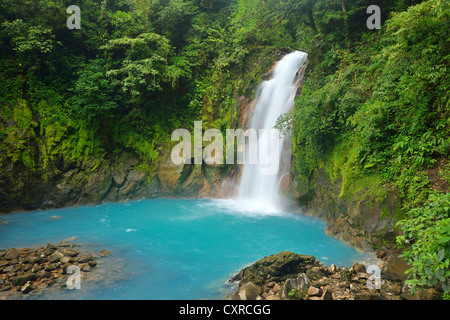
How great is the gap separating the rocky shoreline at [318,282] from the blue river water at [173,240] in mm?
693

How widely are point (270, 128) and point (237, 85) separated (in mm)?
3243

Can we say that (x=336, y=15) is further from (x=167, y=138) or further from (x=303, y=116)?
(x=167, y=138)

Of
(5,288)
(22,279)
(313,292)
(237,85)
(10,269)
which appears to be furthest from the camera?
(237,85)

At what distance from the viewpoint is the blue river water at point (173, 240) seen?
571 centimetres

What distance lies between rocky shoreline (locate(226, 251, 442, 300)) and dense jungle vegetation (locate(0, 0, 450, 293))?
710mm

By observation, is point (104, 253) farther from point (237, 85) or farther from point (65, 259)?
point (237, 85)

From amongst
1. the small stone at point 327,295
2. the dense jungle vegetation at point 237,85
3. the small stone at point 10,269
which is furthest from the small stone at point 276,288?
the small stone at point 10,269

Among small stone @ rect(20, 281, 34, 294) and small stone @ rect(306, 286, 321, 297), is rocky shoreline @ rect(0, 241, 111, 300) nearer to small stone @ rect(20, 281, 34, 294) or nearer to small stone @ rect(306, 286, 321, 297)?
small stone @ rect(20, 281, 34, 294)

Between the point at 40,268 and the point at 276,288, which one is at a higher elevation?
the point at 276,288

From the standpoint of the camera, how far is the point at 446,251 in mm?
3543

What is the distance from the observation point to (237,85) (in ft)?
44.0

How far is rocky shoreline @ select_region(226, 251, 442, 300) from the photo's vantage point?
468 centimetres

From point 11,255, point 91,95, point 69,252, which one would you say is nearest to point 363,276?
point 69,252
